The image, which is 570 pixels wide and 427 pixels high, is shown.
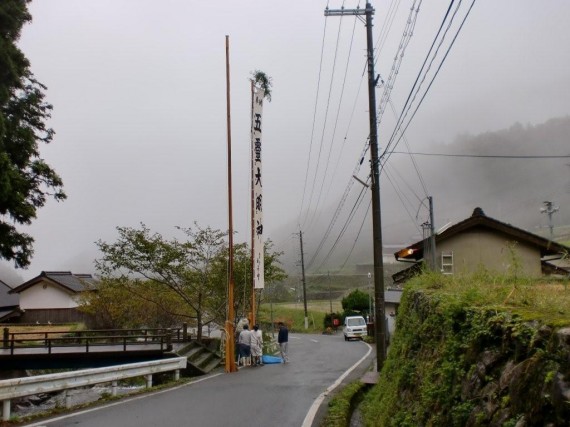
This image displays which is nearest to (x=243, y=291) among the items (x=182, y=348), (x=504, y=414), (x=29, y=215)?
(x=182, y=348)

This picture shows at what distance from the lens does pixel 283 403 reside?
11.6 metres

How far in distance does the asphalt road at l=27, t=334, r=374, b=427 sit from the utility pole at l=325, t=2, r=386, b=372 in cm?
174

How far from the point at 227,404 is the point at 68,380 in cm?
381

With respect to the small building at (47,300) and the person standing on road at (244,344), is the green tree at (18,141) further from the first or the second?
the small building at (47,300)

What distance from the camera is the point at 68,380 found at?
40.0ft

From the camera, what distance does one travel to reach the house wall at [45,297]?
49875 millimetres

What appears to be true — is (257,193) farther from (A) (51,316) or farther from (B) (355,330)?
(A) (51,316)

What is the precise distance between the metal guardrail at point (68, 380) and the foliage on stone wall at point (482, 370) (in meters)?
7.13

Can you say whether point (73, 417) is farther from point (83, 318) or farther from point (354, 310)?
point (354, 310)

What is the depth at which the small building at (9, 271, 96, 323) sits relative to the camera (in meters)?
49.3

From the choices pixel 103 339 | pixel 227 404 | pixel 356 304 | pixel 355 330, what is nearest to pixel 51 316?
pixel 355 330

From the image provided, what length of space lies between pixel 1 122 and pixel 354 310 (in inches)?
2013

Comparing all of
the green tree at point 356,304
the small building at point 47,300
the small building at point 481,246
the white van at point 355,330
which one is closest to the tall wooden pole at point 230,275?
the small building at point 481,246

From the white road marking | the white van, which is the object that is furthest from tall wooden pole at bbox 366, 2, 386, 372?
the white van
